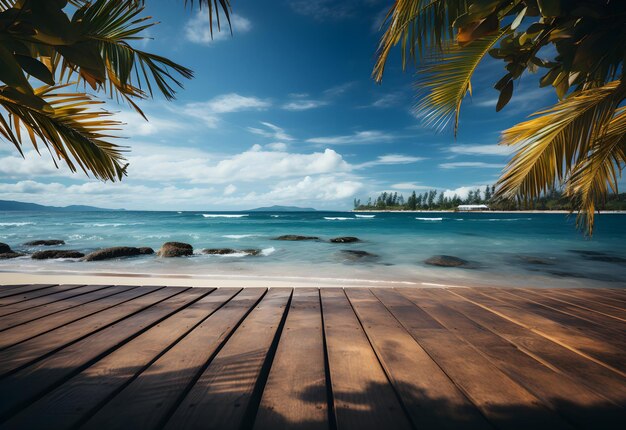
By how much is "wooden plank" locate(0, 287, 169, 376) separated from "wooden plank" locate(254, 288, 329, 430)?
4.23 ft

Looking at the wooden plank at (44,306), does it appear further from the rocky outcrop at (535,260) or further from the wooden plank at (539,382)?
the rocky outcrop at (535,260)

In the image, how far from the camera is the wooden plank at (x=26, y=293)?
253 cm

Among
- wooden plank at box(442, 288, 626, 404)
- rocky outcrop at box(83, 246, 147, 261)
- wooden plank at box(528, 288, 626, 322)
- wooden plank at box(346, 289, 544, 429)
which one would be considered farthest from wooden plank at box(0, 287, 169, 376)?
rocky outcrop at box(83, 246, 147, 261)

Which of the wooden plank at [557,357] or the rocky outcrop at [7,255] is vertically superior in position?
the wooden plank at [557,357]

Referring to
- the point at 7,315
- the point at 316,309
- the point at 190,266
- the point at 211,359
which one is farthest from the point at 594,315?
the point at 190,266

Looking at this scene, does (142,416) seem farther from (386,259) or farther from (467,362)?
A: (386,259)

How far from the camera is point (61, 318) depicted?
6.83ft

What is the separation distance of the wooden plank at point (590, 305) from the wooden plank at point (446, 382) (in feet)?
5.27

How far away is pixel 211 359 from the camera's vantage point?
1483 mm

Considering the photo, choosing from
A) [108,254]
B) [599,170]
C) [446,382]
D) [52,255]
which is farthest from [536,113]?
[52,255]

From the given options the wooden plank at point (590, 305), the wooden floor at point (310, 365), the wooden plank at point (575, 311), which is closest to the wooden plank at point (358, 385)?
the wooden floor at point (310, 365)

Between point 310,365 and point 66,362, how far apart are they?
1.28 m

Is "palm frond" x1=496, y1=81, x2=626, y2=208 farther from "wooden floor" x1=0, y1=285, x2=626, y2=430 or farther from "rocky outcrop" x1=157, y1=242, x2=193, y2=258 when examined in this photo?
"rocky outcrop" x1=157, y1=242, x2=193, y2=258

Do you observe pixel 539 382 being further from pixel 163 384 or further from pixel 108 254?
pixel 108 254
